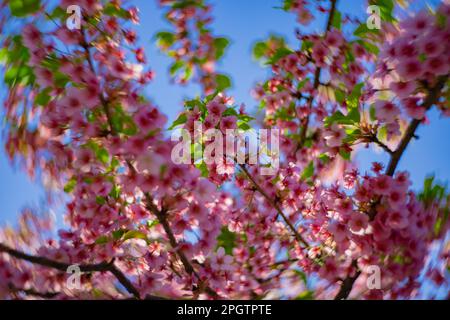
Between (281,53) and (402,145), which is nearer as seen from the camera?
(402,145)

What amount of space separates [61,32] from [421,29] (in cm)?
196

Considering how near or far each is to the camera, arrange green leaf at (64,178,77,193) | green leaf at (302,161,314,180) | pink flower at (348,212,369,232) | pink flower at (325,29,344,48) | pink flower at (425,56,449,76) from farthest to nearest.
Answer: green leaf at (302,161,314,180)
pink flower at (325,29,344,48)
green leaf at (64,178,77,193)
pink flower at (348,212,369,232)
pink flower at (425,56,449,76)

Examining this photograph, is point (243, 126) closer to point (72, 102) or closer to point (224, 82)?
point (224, 82)

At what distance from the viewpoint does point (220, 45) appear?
11.8ft

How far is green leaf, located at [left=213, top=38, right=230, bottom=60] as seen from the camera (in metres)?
3.60

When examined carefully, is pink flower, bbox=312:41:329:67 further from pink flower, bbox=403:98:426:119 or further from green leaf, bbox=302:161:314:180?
pink flower, bbox=403:98:426:119

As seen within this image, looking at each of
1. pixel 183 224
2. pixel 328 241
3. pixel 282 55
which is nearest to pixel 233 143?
pixel 183 224

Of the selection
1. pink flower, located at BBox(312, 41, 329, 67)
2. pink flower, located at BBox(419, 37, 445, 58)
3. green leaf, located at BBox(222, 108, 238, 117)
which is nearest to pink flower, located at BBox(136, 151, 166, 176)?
green leaf, located at BBox(222, 108, 238, 117)

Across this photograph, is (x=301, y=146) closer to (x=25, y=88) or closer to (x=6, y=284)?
(x=25, y=88)

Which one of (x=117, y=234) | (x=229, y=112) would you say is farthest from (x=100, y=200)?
(x=229, y=112)

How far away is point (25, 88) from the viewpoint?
2.72 metres

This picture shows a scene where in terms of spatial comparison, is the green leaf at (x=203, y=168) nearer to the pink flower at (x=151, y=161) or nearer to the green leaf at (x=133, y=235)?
the green leaf at (x=133, y=235)

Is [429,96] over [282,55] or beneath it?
beneath

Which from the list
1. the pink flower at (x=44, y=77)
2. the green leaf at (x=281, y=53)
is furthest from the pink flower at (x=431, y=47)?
the pink flower at (x=44, y=77)
